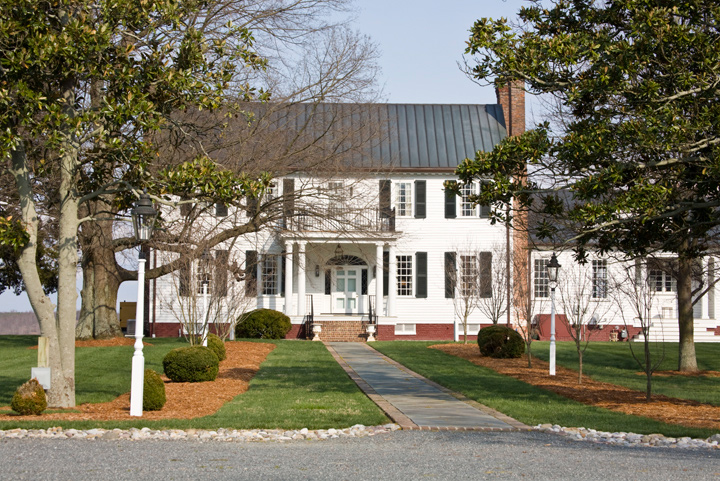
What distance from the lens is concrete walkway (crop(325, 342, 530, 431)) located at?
10453mm

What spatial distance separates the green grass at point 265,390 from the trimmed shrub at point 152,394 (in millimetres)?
969

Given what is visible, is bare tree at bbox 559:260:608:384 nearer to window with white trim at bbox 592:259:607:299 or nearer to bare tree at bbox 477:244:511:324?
window with white trim at bbox 592:259:607:299

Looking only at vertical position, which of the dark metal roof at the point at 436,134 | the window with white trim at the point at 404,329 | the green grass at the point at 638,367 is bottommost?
the green grass at the point at 638,367

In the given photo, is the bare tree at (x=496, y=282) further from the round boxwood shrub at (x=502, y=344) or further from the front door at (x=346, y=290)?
the front door at (x=346, y=290)

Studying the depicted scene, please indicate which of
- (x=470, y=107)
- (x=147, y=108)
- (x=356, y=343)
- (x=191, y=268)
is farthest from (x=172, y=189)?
(x=470, y=107)

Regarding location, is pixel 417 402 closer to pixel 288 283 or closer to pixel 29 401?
pixel 29 401

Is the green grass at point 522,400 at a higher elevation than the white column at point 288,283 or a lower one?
lower

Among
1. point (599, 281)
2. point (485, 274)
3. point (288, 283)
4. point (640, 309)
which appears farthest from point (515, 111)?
point (640, 309)

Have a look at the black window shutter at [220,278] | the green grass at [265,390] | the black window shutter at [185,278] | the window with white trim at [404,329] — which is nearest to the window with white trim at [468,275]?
the window with white trim at [404,329]

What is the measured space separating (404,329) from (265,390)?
60.4ft

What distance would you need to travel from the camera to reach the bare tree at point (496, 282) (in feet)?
85.6

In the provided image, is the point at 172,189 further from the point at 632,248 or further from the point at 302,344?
the point at 302,344

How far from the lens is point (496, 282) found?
27469 millimetres

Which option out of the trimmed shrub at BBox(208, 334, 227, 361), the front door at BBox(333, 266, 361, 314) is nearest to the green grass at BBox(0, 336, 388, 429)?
the trimmed shrub at BBox(208, 334, 227, 361)
